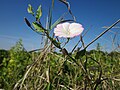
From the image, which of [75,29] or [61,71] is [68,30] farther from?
[61,71]

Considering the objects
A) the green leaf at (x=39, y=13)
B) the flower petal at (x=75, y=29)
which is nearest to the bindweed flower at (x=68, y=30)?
the flower petal at (x=75, y=29)

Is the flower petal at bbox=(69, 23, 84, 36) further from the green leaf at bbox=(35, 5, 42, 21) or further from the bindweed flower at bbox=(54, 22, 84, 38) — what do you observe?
the green leaf at bbox=(35, 5, 42, 21)

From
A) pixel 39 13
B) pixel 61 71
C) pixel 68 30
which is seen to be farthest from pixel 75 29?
pixel 61 71

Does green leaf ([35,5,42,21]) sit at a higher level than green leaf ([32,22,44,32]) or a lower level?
higher

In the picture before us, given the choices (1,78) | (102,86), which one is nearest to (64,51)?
(102,86)

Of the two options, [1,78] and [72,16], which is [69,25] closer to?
[72,16]

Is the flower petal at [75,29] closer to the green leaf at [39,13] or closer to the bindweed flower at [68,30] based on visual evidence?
the bindweed flower at [68,30]

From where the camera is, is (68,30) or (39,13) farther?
(39,13)

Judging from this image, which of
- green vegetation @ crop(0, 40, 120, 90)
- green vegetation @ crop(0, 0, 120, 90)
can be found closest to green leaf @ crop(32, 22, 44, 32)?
green vegetation @ crop(0, 0, 120, 90)
